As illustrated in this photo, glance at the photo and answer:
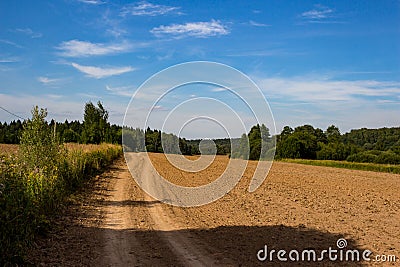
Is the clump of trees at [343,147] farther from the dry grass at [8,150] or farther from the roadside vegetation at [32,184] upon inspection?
the dry grass at [8,150]

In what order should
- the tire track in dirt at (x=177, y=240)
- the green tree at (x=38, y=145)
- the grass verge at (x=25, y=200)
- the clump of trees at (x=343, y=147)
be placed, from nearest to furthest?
the grass verge at (x=25, y=200)
the tire track in dirt at (x=177, y=240)
the green tree at (x=38, y=145)
the clump of trees at (x=343, y=147)

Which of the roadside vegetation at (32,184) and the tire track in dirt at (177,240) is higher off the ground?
the roadside vegetation at (32,184)

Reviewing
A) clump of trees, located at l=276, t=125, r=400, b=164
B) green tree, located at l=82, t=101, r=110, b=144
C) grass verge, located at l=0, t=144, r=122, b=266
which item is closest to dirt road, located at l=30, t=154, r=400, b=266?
grass verge, located at l=0, t=144, r=122, b=266

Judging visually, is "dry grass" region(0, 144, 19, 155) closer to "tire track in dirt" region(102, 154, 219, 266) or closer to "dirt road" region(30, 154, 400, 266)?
"dirt road" region(30, 154, 400, 266)

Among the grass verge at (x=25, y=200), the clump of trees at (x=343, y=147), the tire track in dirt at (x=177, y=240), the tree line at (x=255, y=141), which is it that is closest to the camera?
the grass verge at (x=25, y=200)

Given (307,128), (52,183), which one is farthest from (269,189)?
(307,128)

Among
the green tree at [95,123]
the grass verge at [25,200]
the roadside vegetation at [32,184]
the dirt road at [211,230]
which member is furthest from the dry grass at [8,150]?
the green tree at [95,123]

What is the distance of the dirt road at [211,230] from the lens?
24.9 ft

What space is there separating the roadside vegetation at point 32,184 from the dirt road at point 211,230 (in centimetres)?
51

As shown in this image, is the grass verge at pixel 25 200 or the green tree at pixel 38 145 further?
the green tree at pixel 38 145

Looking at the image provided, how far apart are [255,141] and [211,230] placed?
2461cm

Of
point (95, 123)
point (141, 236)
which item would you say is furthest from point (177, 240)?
point (95, 123)

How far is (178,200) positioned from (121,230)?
17.3 ft

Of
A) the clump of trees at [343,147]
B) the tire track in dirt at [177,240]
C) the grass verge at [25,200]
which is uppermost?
the clump of trees at [343,147]
